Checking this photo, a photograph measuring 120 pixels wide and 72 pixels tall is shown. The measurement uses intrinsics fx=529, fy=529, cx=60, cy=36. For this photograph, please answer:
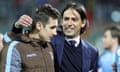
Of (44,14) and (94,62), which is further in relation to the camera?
(94,62)

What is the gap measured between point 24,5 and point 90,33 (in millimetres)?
2130

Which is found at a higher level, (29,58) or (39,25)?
(39,25)

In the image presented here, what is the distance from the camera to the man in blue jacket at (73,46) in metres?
5.14

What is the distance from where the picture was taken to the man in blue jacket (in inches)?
202

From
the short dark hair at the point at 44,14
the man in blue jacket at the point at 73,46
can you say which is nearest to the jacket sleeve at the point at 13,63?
the short dark hair at the point at 44,14

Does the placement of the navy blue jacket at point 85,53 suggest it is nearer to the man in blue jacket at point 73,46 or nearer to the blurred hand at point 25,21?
the man in blue jacket at point 73,46

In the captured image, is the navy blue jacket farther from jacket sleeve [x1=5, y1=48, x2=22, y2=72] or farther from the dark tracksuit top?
jacket sleeve [x1=5, y1=48, x2=22, y2=72]

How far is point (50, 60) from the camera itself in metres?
4.64

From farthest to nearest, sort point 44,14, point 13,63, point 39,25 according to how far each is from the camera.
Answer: point 44,14 < point 39,25 < point 13,63

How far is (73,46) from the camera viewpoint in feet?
17.3

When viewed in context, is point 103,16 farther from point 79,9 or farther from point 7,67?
point 7,67

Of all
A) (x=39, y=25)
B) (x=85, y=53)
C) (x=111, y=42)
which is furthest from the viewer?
(x=111, y=42)

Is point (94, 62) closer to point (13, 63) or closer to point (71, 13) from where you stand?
point (71, 13)

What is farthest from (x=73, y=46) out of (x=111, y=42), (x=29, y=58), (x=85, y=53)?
(x=111, y=42)
